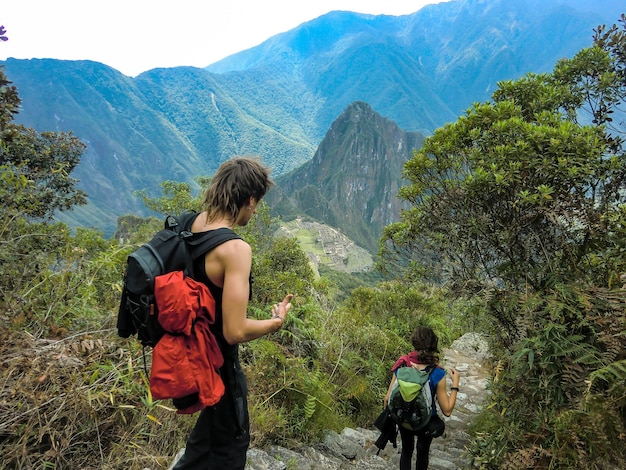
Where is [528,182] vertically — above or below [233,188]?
above

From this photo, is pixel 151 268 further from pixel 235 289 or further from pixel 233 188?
pixel 233 188

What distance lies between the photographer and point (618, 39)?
359cm

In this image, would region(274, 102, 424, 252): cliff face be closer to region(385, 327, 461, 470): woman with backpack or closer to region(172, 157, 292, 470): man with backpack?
region(385, 327, 461, 470): woman with backpack

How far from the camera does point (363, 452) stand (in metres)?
3.62

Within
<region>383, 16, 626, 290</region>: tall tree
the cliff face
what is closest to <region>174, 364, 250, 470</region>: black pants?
<region>383, 16, 626, 290</region>: tall tree

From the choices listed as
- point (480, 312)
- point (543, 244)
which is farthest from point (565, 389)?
point (480, 312)

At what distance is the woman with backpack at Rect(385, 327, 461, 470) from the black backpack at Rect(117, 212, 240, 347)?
6.70 feet

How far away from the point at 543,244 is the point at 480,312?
1034mm

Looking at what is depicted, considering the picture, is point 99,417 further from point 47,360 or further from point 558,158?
point 558,158

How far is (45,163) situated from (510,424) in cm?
1055

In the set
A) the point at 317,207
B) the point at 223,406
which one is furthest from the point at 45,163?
the point at 317,207

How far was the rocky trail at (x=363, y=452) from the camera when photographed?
2.73 meters

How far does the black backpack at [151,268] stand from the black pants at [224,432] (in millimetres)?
448

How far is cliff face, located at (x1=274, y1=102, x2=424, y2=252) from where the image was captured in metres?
164
